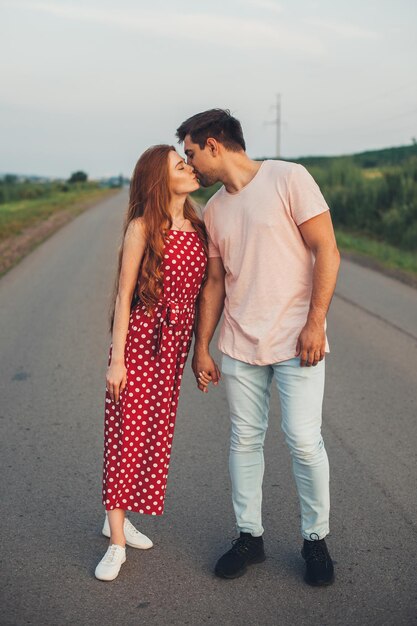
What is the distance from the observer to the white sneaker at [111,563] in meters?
3.67

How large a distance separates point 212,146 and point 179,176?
212 mm

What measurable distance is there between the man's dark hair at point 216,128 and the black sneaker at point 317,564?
1.75 metres

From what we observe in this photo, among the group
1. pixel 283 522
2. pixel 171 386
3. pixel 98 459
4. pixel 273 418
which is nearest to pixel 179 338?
pixel 171 386

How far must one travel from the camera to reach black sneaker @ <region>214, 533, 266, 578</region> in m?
3.67

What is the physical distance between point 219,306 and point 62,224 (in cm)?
2379

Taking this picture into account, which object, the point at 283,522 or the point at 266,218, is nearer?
the point at 266,218

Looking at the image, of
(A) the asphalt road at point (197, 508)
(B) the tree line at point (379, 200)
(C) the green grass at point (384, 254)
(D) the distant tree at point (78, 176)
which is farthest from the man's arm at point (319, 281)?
(D) the distant tree at point (78, 176)

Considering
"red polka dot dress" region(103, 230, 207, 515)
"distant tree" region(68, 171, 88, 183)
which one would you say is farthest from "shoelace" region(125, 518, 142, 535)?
"distant tree" region(68, 171, 88, 183)

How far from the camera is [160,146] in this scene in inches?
149

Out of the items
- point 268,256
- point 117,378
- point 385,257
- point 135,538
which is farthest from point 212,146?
point 385,257

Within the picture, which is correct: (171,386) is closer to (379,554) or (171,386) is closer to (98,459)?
(379,554)

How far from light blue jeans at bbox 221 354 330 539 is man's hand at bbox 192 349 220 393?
0.33 ft

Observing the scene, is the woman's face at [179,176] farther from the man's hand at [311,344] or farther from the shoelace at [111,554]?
the shoelace at [111,554]

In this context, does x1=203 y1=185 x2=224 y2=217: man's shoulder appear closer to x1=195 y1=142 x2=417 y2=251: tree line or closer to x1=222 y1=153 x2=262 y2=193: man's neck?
x1=222 y1=153 x2=262 y2=193: man's neck
